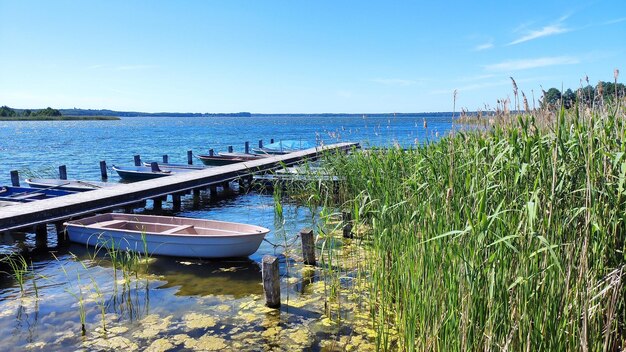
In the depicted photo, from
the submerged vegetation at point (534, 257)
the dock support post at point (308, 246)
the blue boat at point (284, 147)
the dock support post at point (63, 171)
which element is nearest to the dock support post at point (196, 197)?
the dock support post at point (63, 171)

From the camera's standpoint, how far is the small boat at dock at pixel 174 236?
781 cm

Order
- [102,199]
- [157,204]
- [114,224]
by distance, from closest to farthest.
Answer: [114,224], [102,199], [157,204]

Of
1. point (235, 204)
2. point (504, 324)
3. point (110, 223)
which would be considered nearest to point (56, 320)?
point (110, 223)

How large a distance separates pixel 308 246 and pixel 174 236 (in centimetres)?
242

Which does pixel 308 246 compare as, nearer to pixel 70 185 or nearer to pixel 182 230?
pixel 182 230

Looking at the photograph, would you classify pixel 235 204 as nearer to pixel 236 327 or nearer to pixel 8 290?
pixel 8 290

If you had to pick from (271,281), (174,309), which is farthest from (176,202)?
(271,281)

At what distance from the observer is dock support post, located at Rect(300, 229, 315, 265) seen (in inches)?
288

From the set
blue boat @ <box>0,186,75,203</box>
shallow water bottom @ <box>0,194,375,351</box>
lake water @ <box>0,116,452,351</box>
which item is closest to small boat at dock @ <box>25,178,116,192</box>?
blue boat @ <box>0,186,75,203</box>

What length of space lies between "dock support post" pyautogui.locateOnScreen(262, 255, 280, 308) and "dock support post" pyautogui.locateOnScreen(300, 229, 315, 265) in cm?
150

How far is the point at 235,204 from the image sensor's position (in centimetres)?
1388

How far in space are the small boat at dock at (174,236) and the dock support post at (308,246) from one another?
891 millimetres

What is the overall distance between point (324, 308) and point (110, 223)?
5.16 meters

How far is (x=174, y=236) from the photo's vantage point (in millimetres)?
7887
